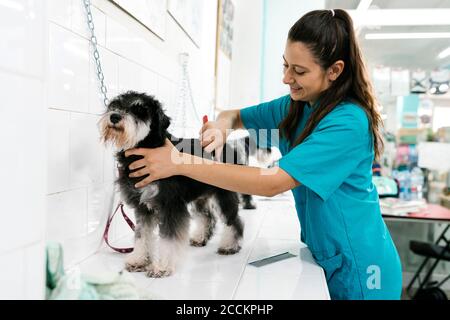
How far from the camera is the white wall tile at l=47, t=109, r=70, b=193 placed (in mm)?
869

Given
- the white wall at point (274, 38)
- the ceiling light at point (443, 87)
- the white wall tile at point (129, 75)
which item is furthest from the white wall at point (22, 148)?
the ceiling light at point (443, 87)

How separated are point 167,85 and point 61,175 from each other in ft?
2.64

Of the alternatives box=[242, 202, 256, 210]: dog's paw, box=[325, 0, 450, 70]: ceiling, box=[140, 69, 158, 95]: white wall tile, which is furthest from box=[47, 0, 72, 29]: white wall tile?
box=[325, 0, 450, 70]: ceiling

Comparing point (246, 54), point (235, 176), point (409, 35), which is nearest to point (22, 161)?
point (235, 176)

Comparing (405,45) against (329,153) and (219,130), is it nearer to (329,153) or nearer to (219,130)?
(219,130)

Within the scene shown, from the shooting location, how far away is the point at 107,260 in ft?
3.48

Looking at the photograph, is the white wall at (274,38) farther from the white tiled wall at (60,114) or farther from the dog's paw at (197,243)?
the dog's paw at (197,243)

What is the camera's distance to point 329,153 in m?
0.93

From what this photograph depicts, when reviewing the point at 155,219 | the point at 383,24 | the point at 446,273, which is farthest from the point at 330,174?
the point at 383,24

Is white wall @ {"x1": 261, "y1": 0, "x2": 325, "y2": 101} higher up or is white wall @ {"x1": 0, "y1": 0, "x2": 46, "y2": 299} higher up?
white wall @ {"x1": 261, "y1": 0, "x2": 325, "y2": 101}

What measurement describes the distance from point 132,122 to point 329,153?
0.48 metres

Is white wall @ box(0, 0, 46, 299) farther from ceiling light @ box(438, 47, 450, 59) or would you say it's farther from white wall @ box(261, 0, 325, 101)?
ceiling light @ box(438, 47, 450, 59)

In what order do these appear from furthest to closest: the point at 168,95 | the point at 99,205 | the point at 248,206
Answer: the point at 248,206, the point at 168,95, the point at 99,205

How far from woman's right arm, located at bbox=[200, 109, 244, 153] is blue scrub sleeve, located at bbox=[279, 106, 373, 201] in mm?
290
